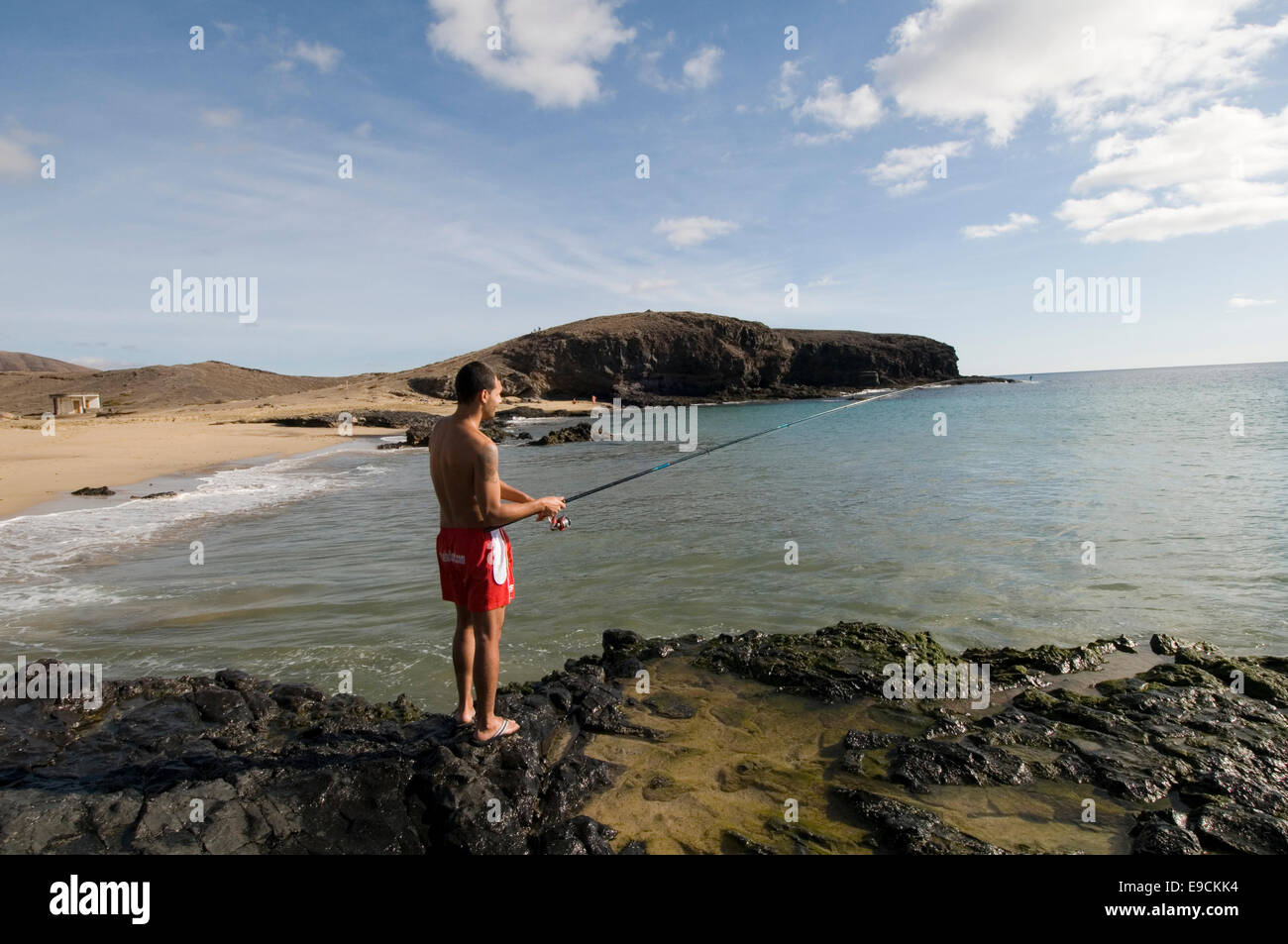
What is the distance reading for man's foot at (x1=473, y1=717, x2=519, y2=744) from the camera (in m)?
4.01

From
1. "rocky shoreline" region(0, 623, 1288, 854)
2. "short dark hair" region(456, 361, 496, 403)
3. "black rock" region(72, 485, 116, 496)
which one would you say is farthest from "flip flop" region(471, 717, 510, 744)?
"black rock" region(72, 485, 116, 496)

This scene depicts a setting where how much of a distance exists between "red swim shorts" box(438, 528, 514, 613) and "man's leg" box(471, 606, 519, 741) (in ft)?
0.22

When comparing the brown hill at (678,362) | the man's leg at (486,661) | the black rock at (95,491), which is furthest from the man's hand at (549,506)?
the brown hill at (678,362)

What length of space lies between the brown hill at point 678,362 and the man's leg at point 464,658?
71.9m

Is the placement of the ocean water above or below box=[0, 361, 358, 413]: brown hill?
below

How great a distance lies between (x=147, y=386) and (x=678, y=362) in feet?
207

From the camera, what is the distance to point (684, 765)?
424 centimetres

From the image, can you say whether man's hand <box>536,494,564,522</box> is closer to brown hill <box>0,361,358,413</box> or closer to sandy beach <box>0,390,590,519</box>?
sandy beach <box>0,390,590,519</box>

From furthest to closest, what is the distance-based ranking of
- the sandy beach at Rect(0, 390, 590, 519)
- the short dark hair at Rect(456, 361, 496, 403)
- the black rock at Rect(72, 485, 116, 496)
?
1. the sandy beach at Rect(0, 390, 590, 519)
2. the black rock at Rect(72, 485, 116, 496)
3. the short dark hair at Rect(456, 361, 496, 403)

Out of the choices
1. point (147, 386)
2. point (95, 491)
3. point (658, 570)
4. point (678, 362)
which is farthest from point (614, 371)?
point (658, 570)

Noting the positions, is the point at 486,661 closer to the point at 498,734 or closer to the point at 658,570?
the point at 498,734

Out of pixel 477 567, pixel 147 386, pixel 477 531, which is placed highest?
pixel 147 386

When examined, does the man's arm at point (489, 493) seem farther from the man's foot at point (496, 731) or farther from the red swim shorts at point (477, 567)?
the man's foot at point (496, 731)
